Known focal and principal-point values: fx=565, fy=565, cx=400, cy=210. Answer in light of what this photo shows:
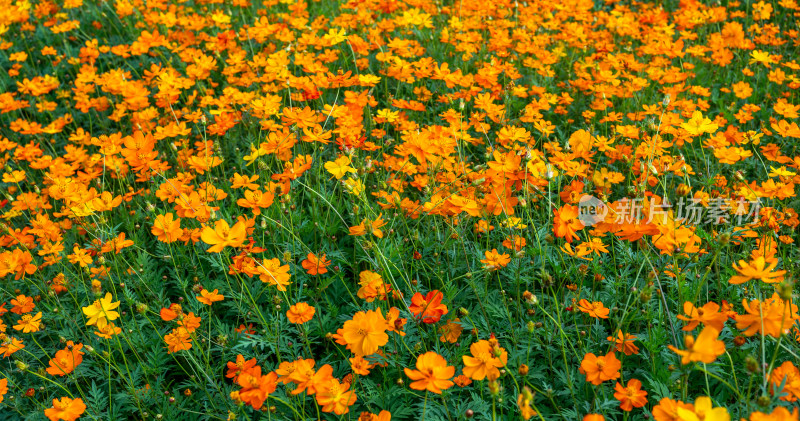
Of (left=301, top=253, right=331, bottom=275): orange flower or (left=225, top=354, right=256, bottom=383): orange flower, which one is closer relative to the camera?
(left=225, top=354, right=256, bottom=383): orange flower

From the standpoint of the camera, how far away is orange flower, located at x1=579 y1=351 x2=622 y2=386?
1566mm

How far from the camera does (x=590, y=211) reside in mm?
2096

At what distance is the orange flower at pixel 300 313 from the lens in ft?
6.05

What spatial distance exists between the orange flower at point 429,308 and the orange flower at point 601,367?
17.1 inches

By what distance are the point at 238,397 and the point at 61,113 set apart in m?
3.30

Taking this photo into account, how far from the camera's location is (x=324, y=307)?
229cm

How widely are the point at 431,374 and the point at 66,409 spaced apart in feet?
3.79

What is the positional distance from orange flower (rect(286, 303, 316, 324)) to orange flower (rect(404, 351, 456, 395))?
54 cm

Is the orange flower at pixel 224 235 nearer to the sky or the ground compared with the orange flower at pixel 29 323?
nearer to the sky

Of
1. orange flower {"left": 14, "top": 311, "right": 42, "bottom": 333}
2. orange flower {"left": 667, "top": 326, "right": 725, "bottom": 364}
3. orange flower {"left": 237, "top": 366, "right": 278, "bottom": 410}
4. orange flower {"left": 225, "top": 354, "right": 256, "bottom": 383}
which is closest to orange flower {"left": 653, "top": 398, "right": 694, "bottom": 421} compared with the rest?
orange flower {"left": 667, "top": 326, "right": 725, "bottom": 364}

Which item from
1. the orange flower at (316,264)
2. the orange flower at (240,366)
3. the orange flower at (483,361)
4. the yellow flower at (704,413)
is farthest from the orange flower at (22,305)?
the yellow flower at (704,413)

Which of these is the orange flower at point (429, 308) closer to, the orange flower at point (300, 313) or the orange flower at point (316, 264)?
the orange flower at point (300, 313)

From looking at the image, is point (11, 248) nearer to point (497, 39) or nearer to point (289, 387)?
point (289, 387)

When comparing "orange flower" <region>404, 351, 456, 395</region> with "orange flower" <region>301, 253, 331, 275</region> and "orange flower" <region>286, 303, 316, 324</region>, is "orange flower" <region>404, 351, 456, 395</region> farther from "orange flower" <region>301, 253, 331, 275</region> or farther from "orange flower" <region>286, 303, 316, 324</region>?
"orange flower" <region>301, 253, 331, 275</region>
